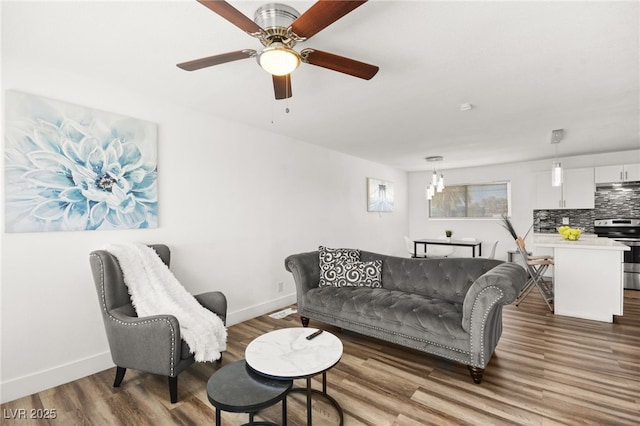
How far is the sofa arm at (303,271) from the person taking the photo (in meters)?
3.48

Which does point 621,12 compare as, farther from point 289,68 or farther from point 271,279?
point 271,279

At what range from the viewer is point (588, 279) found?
12.3ft

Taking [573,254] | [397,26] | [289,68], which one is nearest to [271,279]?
[289,68]

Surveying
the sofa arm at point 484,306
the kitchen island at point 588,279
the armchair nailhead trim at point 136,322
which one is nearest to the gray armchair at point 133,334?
the armchair nailhead trim at point 136,322

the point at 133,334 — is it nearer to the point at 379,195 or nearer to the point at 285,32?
the point at 285,32

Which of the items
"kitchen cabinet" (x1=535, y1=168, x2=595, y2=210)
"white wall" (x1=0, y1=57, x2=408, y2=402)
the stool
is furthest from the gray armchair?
"kitchen cabinet" (x1=535, y1=168, x2=595, y2=210)

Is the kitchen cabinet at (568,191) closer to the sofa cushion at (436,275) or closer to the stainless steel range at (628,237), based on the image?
the stainless steel range at (628,237)

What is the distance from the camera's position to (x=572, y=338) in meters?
3.15

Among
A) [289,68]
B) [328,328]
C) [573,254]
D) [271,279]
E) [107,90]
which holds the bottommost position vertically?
[328,328]

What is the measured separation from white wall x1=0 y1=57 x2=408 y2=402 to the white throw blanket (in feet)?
1.18

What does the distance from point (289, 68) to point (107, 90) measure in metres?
1.98

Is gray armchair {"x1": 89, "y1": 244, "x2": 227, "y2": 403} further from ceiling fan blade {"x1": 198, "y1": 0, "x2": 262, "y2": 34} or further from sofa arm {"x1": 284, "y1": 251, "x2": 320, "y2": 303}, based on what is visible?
ceiling fan blade {"x1": 198, "y1": 0, "x2": 262, "y2": 34}

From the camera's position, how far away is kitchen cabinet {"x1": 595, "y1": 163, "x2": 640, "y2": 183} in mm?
5078

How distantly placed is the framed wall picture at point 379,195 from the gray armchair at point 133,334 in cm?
469
